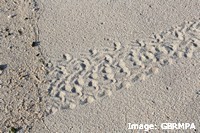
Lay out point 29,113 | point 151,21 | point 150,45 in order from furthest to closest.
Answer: point 151,21
point 150,45
point 29,113

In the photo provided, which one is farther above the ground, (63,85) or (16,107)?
(63,85)

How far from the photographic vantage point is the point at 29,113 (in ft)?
14.7

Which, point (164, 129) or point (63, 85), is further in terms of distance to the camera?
point (63, 85)

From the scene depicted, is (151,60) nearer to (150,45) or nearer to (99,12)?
(150,45)

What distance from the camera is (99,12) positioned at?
5699 millimetres

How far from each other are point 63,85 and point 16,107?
63cm

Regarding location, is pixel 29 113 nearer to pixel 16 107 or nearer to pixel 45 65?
pixel 16 107

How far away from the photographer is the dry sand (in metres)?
4.40

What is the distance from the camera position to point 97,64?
495cm

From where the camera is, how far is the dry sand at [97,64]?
14.4 feet

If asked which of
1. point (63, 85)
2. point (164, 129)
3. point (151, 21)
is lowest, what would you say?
point (164, 129)

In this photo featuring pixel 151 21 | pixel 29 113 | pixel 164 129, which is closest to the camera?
pixel 164 129

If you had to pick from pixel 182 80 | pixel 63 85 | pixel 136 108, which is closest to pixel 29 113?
pixel 63 85

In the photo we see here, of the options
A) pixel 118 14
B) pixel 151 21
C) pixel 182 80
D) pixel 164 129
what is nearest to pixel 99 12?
pixel 118 14
